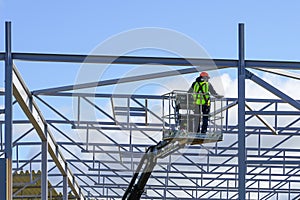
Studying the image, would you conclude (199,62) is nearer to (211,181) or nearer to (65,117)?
(65,117)

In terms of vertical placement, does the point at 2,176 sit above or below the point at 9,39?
below

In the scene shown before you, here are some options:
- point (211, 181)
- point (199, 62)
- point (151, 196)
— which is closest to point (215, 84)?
point (199, 62)

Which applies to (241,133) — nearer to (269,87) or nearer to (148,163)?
(269,87)

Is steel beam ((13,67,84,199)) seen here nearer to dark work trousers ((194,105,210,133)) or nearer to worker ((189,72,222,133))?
worker ((189,72,222,133))

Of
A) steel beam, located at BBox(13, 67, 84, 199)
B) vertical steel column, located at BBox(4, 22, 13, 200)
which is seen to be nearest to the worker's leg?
steel beam, located at BBox(13, 67, 84, 199)

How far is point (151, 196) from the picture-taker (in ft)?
134

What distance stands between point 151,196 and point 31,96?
57.3ft

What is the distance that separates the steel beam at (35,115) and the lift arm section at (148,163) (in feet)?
9.81

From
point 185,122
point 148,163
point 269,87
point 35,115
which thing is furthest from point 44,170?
point 269,87

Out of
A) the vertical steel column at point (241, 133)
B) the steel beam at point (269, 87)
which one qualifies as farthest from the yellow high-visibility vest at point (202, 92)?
the vertical steel column at point (241, 133)

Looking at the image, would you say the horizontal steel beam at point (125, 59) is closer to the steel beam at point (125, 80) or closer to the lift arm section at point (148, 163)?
the steel beam at point (125, 80)

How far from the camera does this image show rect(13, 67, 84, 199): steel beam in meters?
22.4

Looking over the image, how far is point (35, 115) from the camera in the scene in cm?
2523

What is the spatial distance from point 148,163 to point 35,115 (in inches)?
128
